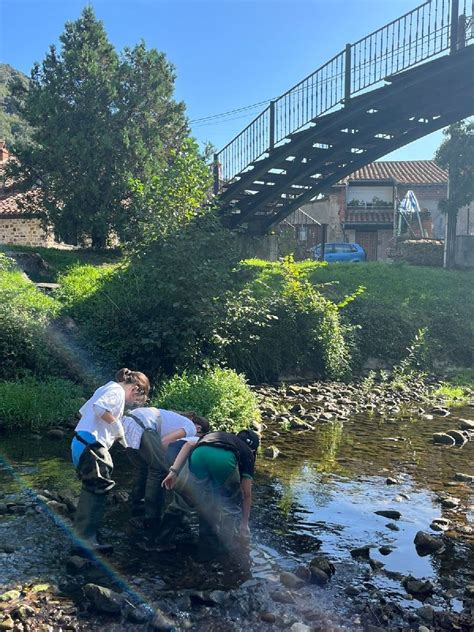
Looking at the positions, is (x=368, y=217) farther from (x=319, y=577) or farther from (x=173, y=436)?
(x=319, y=577)

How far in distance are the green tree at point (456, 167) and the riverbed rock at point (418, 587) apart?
754 inches

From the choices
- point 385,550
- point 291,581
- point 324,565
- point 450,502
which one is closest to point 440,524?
point 450,502

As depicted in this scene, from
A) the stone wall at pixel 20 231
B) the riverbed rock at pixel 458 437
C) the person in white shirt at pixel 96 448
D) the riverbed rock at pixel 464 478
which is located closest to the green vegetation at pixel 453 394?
the riverbed rock at pixel 458 437

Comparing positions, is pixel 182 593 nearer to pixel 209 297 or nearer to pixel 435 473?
pixel 435 473

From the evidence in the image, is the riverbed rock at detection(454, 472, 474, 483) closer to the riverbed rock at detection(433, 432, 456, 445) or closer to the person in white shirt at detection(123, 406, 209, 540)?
the riverbed rock at detection(433, 432, 456, 445)

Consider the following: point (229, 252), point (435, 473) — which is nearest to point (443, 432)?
point (435, 473)

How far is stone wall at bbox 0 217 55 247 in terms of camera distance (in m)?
24.0

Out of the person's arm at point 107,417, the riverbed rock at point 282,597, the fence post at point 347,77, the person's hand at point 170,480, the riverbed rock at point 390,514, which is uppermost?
the fence post at point 347,77

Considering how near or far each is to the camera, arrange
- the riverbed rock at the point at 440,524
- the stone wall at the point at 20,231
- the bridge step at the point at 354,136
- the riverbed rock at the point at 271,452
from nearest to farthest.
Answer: the riverbed rock at the point at 440,524, the riverbed rock at the point at 271,452, the bridge step at the point at 354,136, the stone wall at the point at 20,231

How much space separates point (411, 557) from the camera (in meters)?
5.16

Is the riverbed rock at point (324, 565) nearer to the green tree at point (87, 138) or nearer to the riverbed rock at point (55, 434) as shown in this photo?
the riverbed rock at point (55, 434)

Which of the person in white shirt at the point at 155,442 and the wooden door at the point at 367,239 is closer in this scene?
the person in white shirt at the point at 155,442

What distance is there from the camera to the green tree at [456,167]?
21.7 m

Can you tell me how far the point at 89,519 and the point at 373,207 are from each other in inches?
1533
